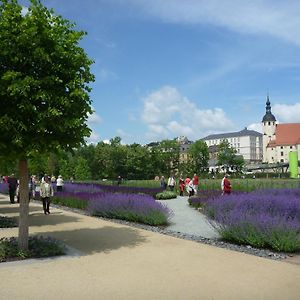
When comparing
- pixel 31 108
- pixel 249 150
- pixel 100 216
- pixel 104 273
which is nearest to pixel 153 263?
pixel 104 273

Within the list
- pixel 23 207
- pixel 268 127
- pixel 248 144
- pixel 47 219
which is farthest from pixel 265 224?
pixel 248 144

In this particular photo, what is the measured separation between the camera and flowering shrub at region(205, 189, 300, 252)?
9812mm

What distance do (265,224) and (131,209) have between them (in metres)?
6.54

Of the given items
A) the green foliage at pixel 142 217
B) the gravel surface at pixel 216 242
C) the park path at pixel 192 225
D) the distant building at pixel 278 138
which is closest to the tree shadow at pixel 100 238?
the gravel surface at pixel 216 242

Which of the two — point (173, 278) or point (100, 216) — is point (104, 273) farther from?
point (100, 216)

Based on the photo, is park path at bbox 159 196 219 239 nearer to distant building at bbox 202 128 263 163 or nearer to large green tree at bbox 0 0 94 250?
large green tree at bbox 0 0 94 250

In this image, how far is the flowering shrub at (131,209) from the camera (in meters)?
14.9

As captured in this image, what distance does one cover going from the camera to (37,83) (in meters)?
8.85

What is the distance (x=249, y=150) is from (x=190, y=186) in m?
167

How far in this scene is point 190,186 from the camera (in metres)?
30.0

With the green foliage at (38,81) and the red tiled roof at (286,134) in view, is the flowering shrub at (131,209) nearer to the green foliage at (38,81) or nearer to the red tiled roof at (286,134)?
the green foliage at (38,81)

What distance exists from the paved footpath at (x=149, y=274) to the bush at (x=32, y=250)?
0.38 m

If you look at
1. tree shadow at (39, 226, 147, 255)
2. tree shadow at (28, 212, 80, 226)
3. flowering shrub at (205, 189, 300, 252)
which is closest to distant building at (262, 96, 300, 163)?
tree shadow at (28, 212, 80, 226)

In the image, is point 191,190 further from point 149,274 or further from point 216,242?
point 149,274
